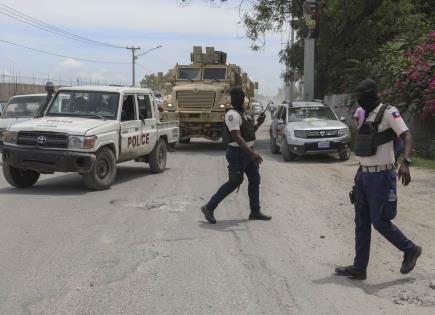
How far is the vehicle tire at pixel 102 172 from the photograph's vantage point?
10086 mm

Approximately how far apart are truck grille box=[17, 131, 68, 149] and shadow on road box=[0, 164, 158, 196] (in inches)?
33.2

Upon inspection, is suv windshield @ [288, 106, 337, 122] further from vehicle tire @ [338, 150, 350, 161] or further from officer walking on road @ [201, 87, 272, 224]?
officer walking on road @ [201, 87, 272, 224]

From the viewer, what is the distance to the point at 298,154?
15.8 metres

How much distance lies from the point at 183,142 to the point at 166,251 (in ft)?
50.8

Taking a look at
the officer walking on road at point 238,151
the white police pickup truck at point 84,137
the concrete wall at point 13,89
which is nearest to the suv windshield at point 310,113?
the white police pickup truck at point 84,137

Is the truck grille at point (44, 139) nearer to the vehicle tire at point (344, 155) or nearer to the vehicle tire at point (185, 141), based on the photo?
the vehicle tire at point (344, 155)

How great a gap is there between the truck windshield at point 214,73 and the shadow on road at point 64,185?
307 inches

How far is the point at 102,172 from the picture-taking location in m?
10.4

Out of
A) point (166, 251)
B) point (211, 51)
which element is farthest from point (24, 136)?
point (211, 51)

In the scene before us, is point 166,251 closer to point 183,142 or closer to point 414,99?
point 414,99

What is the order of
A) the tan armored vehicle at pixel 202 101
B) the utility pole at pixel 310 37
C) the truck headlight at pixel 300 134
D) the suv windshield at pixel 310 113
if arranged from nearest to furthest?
the truck headlight at pixel 300 134
the suv windshield at pixel 310 113
the tan armored vehicle at pixel 202 101
the utility pole at pixel 310 37

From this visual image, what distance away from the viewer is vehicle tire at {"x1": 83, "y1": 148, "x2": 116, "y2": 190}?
397 inches

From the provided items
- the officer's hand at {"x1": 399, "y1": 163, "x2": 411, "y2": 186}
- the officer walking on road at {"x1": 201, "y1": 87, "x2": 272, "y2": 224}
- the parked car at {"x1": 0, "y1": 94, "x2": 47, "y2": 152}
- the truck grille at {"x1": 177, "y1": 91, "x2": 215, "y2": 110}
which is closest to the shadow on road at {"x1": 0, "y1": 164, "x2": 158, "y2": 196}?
the officer walking on road at {"x1": 201, "y1": 87, "x2": 272, "y2": 224}

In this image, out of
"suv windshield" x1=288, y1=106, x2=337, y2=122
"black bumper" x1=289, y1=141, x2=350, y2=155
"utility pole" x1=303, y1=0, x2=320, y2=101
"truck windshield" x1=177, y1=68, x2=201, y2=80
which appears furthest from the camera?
"utility pole" x1=303, y1=0, x2=320, y2=101
